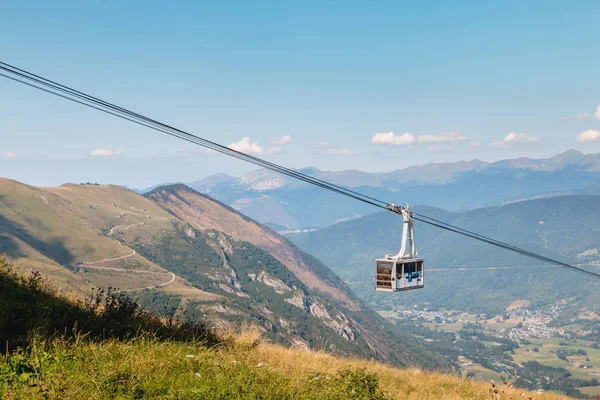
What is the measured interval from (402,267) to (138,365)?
15806 mm

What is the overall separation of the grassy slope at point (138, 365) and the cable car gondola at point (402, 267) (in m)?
8.35

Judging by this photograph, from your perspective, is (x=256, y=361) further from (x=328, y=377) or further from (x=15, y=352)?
(x=15, y=352)

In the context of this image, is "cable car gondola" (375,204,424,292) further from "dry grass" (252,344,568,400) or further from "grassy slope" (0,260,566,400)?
"grassy slope" (0,260,566,400)

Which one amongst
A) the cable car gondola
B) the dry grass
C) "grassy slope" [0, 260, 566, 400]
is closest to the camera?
"grassy slope" [0, 260, 566, 400]

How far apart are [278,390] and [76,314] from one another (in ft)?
18.8

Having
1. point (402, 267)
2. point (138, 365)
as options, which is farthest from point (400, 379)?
point (402, 267)

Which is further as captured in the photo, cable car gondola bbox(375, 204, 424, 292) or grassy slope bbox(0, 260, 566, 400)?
cable car gondola bbox(375, 204, 424, 292)

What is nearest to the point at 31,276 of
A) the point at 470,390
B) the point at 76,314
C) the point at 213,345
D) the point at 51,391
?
the point at 76,314

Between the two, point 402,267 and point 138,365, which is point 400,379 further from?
point 402,267

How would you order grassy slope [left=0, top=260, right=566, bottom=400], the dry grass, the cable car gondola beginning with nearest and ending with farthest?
1. grassy slope [left=0, top=260, right=566, bottom=400]
2. the dry grass
3. the cable car gondola

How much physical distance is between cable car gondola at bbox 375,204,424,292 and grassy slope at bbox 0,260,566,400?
835 cm

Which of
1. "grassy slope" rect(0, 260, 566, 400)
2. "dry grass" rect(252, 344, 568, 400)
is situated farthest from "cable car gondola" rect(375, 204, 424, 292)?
"grassy slope" rect(0, 260, 566, 400)

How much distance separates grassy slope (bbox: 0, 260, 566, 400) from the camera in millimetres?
8758

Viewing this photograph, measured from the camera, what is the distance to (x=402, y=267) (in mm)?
23562
